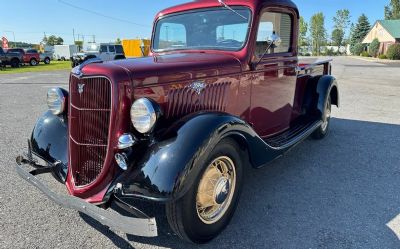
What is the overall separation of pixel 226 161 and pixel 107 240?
122 centimetres

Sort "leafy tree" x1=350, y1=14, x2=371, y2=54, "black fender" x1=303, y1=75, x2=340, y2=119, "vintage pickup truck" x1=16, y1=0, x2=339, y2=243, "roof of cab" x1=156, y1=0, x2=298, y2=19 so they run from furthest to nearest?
Answer: 1. "leafy tree" x1=350, y1=14, x2=371, y2=54
2. "black fender" x1=303, y1=75, x2=340, y2=119
3. "roof of cab" x1=156, y1=0, x2=298, y2=19
4. "vintage pickup truck" x1=16, y1=0, x2=339, y2=243

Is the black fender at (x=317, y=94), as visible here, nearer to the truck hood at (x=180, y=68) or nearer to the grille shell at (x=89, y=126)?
the truck hood at (x=180, y=68)

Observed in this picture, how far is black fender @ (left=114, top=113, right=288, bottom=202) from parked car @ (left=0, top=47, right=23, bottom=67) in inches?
1155

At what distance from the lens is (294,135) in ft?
13.7

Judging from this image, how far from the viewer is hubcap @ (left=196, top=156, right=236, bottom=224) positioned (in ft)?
8.76

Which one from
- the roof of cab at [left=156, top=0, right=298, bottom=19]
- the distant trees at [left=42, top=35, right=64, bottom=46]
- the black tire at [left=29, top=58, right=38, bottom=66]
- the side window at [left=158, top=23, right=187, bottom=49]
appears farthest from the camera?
the distant trees at [left=42, top=35, right=64, bottom=46]

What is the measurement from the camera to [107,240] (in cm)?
277

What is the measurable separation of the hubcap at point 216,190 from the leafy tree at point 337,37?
302ft

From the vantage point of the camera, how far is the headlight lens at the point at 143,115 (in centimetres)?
244

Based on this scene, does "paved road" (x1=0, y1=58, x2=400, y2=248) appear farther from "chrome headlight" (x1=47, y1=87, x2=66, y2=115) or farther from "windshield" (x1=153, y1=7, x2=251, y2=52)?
"windshield" (x1=153, y1=7, x2=251, y2=52)

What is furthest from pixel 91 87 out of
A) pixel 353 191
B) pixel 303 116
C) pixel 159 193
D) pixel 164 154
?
pixel 303 116

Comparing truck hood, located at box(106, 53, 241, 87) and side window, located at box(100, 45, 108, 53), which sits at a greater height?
side window, located at box(100, 45, 108, 53)

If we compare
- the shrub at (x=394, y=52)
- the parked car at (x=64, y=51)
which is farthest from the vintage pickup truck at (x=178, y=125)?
the parked car at (x=64, y=51)

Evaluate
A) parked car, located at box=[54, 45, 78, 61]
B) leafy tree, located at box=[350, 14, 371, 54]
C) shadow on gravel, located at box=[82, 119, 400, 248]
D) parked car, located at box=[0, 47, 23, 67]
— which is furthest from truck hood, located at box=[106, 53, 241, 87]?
leafy tree, located at box=[350, 14, 371, 54]
